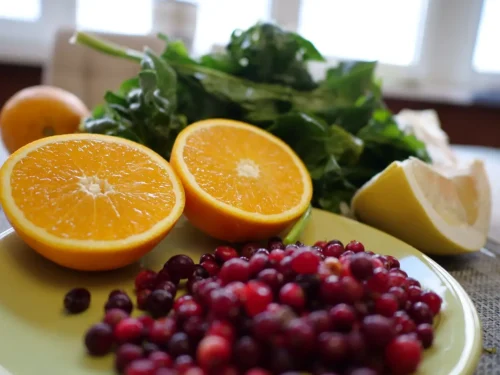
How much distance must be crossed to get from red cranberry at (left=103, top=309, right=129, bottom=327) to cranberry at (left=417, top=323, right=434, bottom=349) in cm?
30

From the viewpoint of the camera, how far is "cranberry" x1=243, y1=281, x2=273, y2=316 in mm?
444

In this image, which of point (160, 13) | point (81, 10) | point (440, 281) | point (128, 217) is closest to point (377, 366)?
point (440, 281)

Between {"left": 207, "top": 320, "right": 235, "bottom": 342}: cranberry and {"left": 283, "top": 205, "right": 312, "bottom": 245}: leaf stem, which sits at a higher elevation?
{"left": 207, "top": 320, "right": 235, "bottom": 342}: cranberry

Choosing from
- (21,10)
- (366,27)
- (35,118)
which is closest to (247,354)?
(35,118)

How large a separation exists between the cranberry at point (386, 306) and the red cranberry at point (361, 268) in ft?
0.09

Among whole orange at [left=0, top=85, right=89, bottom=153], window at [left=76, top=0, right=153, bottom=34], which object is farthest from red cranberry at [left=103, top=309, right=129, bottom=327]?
window at [left=76, top=0, right=153, bottom=34]

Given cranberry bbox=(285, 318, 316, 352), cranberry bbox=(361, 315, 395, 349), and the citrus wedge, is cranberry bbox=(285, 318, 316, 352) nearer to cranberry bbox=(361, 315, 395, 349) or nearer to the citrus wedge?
cranberry bbox=(361, 315, 395, 349)

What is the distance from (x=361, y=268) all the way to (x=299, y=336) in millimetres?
122

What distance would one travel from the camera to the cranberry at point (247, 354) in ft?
1.31

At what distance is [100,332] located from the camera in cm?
44

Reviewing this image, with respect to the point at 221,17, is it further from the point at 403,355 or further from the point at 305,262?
the point at 403,355

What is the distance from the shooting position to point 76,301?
51cm

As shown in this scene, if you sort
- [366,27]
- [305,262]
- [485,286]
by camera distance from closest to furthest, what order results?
[305,262], [485,286], [366,27]

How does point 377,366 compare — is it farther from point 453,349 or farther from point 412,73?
point 412,73
